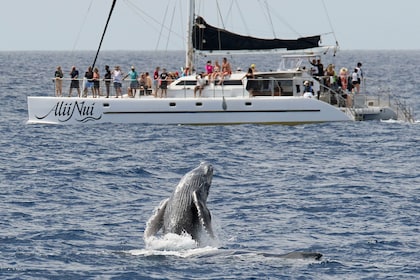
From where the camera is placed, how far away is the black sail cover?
44062 mm

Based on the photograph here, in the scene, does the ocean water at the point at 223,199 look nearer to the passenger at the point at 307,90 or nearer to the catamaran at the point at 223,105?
the catamaran at the point at 223,105

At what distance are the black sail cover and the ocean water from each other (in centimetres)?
477

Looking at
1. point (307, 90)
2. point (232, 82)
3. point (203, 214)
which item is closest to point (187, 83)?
point (232, 82)

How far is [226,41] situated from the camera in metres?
44.3

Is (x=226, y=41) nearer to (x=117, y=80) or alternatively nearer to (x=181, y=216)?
(x=117, y=80)

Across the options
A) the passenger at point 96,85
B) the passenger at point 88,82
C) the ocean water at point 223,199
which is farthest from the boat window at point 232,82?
the passenger at point 88,82

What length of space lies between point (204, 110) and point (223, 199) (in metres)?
15.8

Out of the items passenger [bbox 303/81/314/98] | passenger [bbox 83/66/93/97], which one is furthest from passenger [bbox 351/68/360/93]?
passenger [bbox 83/66/93/97]

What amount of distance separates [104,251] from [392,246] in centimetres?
515

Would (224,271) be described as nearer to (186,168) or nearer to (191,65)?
(186,168)

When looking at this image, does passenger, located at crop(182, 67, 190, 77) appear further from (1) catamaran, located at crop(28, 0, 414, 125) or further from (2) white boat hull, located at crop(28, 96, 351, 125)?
(2) white boat hull, located at crop(28, 96, 351, 125)

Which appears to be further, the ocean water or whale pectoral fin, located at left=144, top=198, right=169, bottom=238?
the ocean water

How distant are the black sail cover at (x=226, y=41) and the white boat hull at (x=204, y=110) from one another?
422cm

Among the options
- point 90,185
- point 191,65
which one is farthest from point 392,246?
point 191,65
